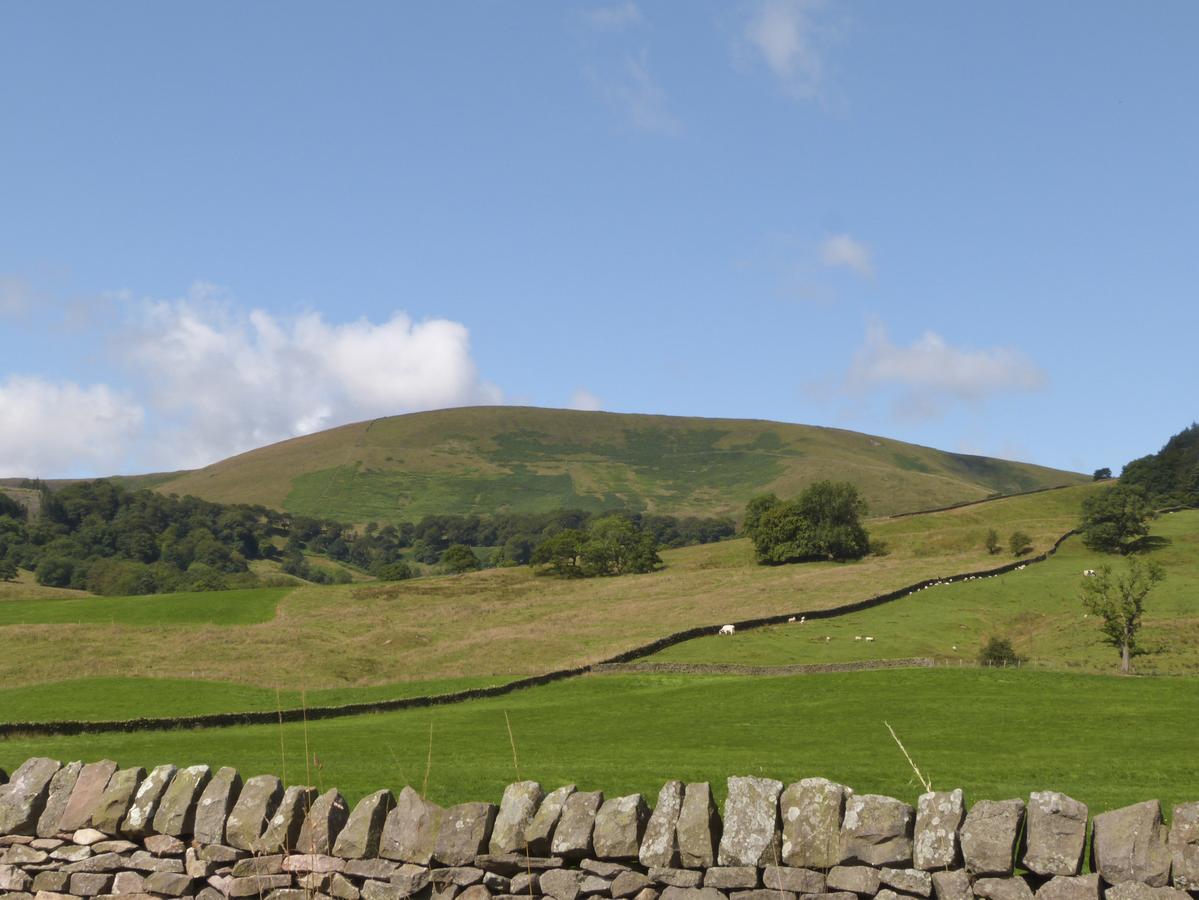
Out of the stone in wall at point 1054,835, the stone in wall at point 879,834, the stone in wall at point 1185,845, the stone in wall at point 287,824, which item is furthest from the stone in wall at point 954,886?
the stone in wall at point 287,824

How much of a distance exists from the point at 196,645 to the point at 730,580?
5337cm

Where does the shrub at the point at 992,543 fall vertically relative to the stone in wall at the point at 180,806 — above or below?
above

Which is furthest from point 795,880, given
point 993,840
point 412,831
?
point 412,831

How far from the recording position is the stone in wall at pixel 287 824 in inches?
390

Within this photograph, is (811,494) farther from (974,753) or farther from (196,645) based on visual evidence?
(974,753)

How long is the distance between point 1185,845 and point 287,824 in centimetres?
736

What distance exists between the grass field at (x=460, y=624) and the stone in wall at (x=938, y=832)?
184ft

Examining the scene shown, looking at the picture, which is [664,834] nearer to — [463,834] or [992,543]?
[463,834]

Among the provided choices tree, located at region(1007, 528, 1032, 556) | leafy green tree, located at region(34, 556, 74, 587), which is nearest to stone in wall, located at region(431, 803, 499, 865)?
tree, located at region(1007, 528, 1032, 556)

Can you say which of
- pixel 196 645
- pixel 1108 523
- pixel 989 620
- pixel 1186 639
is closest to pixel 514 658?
A: pixel 196 645

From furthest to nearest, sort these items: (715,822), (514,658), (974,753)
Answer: (514,658), (974,753), (715,822)

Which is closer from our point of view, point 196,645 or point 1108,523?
point 196,645

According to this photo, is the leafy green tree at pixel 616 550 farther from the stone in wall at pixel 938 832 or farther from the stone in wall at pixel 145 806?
the stone in wall at pixel 938 832

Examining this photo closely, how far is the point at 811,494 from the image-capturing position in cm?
12725
